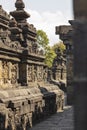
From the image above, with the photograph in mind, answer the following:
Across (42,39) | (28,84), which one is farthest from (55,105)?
(42,39)

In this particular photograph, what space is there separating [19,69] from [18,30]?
5.38ft

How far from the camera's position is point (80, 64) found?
5.21 feet

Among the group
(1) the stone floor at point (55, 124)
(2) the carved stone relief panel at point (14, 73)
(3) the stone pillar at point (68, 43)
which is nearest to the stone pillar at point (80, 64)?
(1) the stone floor at point (55, 124)

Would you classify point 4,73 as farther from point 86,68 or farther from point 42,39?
point 42,39

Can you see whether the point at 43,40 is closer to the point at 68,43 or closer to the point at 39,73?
the point at 68,43

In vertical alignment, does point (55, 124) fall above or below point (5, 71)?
below

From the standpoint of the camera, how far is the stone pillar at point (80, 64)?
1575 mm

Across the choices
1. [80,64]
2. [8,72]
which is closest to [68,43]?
[8,72]

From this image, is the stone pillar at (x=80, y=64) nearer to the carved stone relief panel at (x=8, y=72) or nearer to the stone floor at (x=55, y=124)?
the carved stone relief panel at (x=8, y=72)

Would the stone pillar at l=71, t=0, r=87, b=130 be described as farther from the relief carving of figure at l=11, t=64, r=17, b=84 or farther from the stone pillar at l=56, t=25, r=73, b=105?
the stone pillar at l=56, t=25, r=73, b=105

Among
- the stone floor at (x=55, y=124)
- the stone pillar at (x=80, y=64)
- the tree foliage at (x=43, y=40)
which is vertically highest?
the tree foliage at (x=43, y=40)

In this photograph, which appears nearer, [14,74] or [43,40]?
[14,74]

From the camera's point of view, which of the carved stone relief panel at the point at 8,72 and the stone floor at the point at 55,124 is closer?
the carved stone relief panel at the point at 8,72

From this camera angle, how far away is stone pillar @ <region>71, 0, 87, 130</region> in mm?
1575
